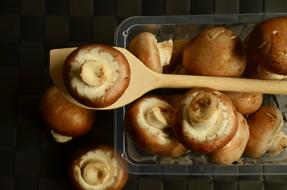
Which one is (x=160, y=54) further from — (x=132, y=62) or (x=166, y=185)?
(x=166, y=185)

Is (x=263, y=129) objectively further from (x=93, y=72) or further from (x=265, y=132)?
(x=93, y=72)

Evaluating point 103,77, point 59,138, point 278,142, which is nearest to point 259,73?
point 278,142

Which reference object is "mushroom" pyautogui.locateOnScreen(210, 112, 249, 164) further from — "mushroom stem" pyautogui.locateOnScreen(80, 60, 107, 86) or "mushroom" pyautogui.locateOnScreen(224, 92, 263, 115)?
"mushroom stem" pyautogui.locateOnScreen(80, 60, 107, 86)

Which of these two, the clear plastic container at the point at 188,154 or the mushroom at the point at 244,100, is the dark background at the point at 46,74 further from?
the mushroom at the point at 244,100

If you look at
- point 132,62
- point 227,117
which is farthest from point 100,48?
point 227,117

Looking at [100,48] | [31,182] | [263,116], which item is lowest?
[31,182]

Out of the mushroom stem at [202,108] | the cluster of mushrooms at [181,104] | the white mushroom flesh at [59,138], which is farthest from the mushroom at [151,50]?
the white mushroom flesh at [59,138]

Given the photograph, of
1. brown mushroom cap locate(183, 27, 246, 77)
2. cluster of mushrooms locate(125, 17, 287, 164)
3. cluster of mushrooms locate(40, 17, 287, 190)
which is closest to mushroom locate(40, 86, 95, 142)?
cluster of mushrooms locate(40, 17, 287, 190)

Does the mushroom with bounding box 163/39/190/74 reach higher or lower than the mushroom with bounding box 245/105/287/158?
higher
